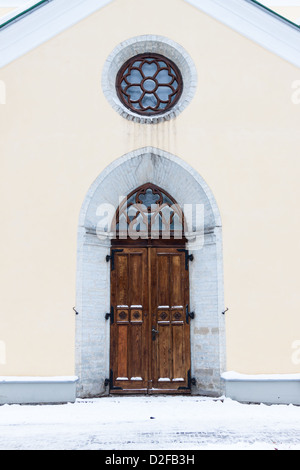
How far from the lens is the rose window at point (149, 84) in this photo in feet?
22.6

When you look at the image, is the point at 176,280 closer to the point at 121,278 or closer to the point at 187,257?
the point at 187,257

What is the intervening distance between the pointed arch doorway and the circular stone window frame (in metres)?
1.17

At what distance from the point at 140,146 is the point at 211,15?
8.19 feet

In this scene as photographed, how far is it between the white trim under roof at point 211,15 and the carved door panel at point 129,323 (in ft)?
12.2

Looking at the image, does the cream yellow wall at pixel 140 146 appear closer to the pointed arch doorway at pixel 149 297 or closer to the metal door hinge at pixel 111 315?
the metal door hinge at pixel 111 315

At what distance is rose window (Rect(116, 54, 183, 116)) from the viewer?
6902 millimetres

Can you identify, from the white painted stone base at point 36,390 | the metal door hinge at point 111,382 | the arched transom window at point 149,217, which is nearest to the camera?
the white painted stone base at point 36,390

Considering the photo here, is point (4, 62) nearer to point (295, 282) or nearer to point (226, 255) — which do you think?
point (226, 255)

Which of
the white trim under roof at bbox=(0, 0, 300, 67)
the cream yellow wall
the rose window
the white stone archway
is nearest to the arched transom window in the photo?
the white stone archway

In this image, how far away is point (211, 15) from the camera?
22.1ft

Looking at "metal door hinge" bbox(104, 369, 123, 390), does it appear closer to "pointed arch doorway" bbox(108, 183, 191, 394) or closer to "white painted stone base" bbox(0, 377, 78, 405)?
"pointed arch doorway" bbox(108, 183, 191, 394)

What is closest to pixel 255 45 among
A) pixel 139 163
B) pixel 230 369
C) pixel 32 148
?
pixel 139 163

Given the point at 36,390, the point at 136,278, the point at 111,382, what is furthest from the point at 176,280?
the point at 36,390

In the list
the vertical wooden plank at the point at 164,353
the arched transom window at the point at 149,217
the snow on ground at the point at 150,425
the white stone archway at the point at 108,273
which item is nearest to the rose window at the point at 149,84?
the white stone archway at the point at 108,273
